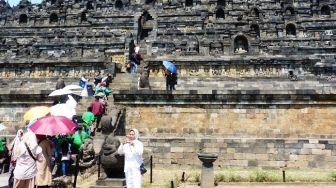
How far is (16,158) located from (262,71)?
18.3 metres

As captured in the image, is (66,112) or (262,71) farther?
(262,71)

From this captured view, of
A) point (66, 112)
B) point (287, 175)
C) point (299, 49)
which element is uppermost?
point (299, 49)

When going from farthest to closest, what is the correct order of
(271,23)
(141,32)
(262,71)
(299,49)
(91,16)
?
(91,16), (141,32), (271,23), (299,49), (262,71)

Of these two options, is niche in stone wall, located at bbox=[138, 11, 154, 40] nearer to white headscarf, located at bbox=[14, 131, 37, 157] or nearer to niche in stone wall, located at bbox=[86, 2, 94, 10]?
niche in stone wall, located at bbox=[86, 2, 94, 10]

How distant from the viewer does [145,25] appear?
127ft

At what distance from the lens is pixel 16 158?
7.74 metres

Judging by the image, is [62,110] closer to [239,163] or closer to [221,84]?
[239,163]

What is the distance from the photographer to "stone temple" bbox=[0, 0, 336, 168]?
1433 cm

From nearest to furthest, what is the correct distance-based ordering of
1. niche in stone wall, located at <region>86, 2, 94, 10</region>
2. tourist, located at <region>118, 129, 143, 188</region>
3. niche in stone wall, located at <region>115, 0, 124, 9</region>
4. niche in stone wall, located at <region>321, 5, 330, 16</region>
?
tourist, located at <region>118, 129, 143, 188</region> < niche in stone wall, located at <region>321, 5, 330, 16</region> < niche in stone wall, located at <region>115, 0, 124, 9</region> < niche in stone wall, located at <region>86, 2, 94, 10</region>

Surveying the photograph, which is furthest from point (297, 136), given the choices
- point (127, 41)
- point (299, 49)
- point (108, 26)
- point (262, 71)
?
point (108, 26)

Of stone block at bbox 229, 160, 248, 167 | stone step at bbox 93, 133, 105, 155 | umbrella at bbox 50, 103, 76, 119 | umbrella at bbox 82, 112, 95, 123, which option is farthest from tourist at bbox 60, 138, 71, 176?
stone block at bbox 229, 160, 248, 167

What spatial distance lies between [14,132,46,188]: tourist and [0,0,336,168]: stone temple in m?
7.00

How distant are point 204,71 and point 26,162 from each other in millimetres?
17219

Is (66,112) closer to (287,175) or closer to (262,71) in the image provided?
(287,175)
